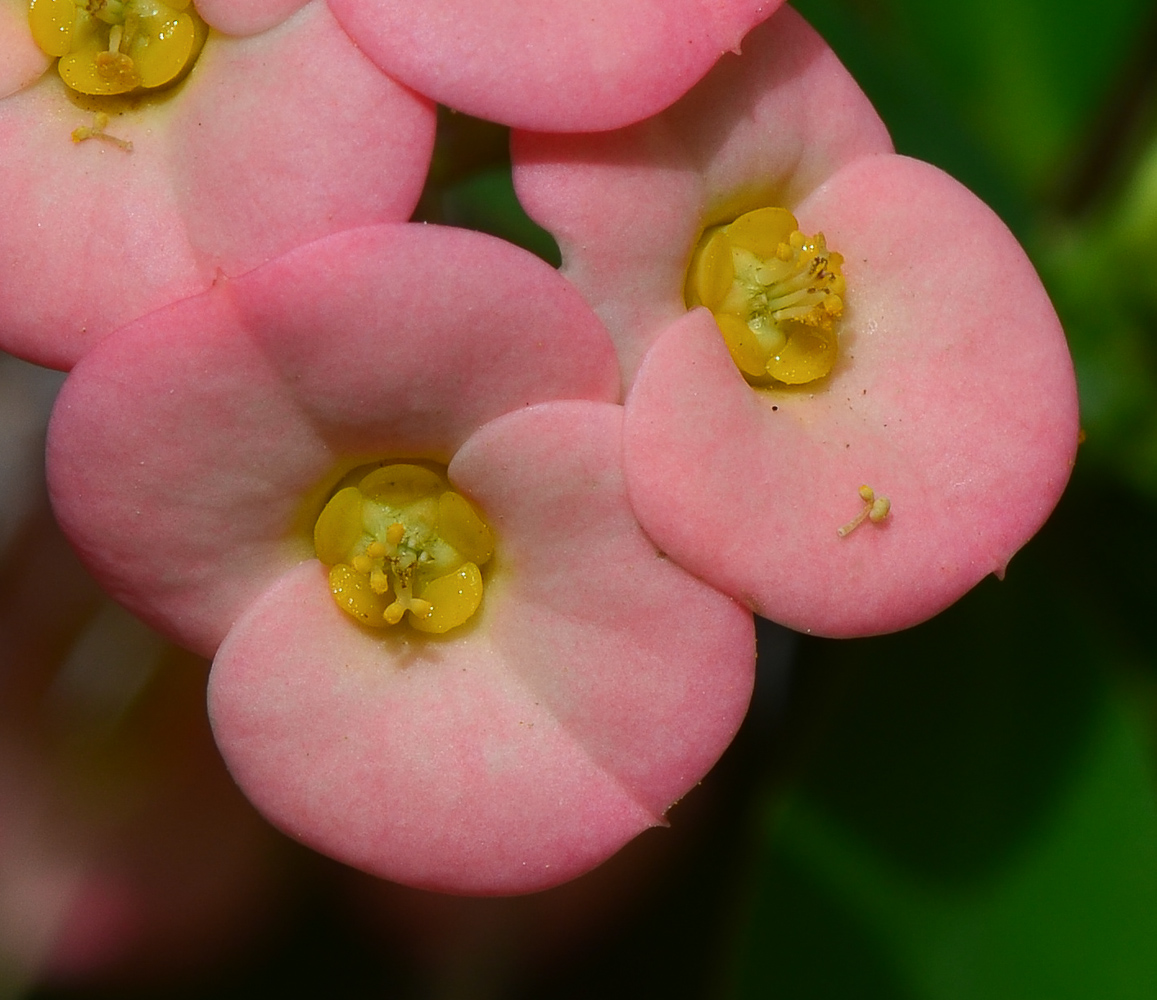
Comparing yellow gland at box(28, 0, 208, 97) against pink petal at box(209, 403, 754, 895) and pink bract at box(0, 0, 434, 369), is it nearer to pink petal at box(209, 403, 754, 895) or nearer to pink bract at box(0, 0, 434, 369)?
pink bract at box(0, 0, 434, 369)

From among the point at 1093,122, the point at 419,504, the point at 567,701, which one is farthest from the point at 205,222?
the point at 1093,122

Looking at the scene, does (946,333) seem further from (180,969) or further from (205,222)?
(180,969)

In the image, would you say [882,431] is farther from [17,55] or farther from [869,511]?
[17,55]

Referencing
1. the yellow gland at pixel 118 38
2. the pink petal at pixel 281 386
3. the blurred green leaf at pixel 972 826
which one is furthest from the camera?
the blurred green leaf at pixel 972 826

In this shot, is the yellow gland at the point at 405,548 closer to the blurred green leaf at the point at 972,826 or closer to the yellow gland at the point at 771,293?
the yellow gland at the point at 771,293

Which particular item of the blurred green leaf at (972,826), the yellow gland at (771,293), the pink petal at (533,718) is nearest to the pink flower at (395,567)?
the pink petal at (533,718)

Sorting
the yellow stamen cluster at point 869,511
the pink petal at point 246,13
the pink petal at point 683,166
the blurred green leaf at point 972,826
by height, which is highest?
the pink petal at point 246,13
